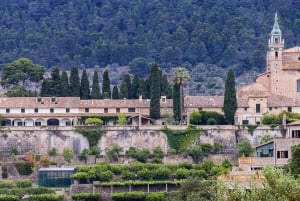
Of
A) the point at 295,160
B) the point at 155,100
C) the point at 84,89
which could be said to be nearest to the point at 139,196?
the point at 295,160

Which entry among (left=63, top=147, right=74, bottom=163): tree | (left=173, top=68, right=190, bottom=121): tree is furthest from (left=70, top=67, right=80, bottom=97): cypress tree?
(left=63, top=147, right=74, bottom=163): tree

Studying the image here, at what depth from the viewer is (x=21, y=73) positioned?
91.9 m

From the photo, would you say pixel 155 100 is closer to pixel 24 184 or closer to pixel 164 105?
pixel 164 105

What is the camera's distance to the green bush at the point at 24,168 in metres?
76.7

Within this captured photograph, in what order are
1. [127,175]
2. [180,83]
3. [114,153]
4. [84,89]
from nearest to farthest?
[127,175] → [114,153] → [180,83] → [84,89]

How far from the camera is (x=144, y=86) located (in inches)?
3428

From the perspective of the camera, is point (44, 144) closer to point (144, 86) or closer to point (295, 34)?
point (144, 86)

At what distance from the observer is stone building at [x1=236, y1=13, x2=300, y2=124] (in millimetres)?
82688

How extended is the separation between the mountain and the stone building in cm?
5732

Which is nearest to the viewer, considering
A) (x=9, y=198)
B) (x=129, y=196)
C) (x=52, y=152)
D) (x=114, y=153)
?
(x=9, y=198)

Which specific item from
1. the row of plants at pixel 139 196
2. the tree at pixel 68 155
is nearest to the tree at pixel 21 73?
the tree at pixel 68 155

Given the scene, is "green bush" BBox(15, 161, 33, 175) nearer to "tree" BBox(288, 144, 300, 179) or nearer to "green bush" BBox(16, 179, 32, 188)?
"green bush" BBox(16, 179, 32, 188)

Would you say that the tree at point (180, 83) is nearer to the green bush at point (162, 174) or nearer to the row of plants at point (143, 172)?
the row of plants at point (143, 172)

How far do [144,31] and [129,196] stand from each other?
290 feet
